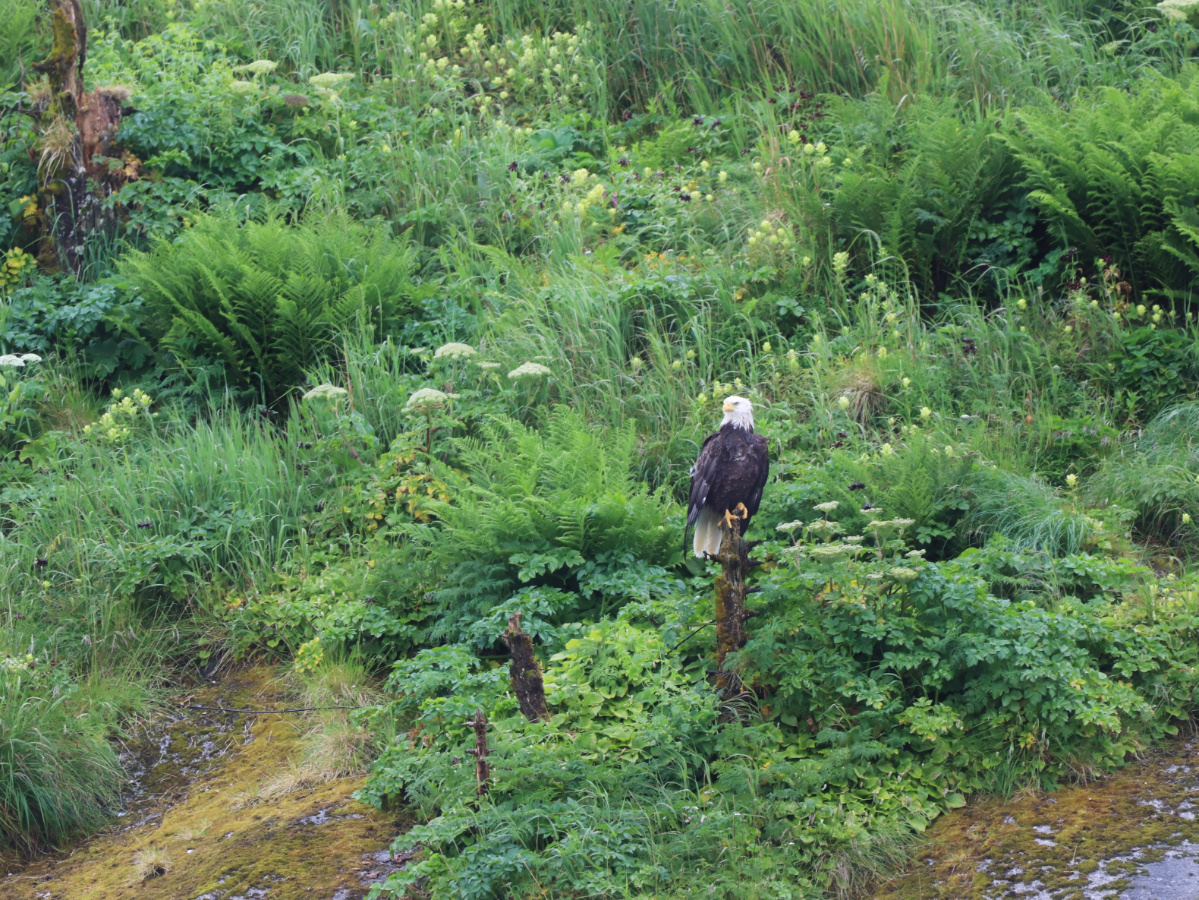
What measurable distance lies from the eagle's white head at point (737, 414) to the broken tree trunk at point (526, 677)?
1529 millimetres

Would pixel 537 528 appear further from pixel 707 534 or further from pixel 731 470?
pixel 731 470

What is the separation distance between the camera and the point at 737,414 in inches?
201

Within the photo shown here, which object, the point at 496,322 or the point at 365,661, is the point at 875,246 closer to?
the point at 496,322

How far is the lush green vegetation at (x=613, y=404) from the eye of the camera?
414 centimetres

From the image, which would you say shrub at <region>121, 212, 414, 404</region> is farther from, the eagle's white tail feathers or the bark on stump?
the bark on stump

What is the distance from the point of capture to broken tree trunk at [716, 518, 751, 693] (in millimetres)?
4184

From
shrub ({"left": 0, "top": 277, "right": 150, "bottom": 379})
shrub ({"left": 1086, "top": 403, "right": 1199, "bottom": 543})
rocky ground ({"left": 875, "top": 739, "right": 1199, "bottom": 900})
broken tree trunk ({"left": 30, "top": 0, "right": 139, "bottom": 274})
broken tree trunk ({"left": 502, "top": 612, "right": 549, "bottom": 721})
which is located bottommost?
rocky ground ({"left": 875, "top": 739, "right": 1199, "bottom": 900})

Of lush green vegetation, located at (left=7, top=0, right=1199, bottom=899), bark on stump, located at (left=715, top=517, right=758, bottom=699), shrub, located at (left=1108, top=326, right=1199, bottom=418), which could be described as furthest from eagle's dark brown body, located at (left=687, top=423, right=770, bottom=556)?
shrub, located at (left=1108, top=326, right=1199, bottom=418)

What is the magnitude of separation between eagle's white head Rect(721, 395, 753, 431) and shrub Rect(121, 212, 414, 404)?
3223 mm

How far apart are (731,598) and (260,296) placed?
14.6 feet

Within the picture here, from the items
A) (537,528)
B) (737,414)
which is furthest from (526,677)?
(737,414)

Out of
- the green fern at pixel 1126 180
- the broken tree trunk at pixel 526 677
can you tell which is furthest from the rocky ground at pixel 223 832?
the green fern at pixel 1126 180

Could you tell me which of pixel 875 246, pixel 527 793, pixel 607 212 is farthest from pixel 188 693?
pixel 875 246

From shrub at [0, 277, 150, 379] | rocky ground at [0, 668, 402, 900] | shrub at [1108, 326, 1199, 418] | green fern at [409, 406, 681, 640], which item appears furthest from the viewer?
shrub at [0, 277, 150, 379]
